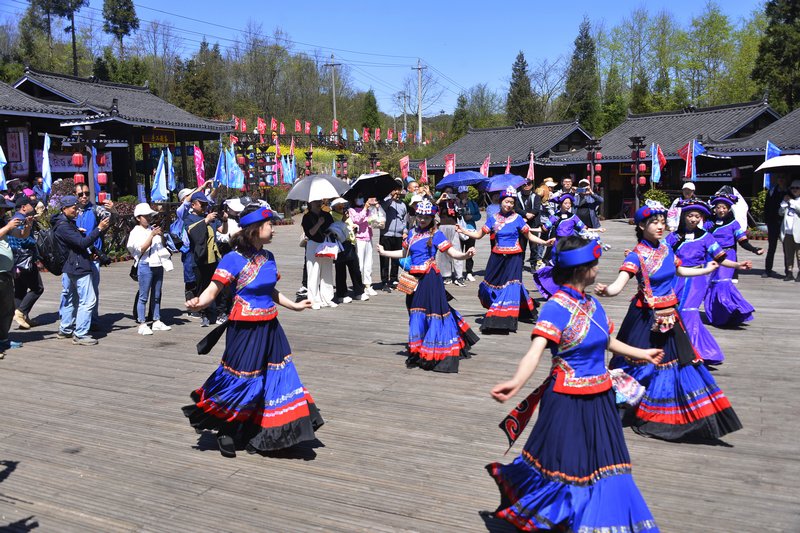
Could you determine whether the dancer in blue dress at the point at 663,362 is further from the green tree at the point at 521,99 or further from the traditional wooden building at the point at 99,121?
the green tree at the point at 521,99

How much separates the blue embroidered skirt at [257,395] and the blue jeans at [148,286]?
456cm

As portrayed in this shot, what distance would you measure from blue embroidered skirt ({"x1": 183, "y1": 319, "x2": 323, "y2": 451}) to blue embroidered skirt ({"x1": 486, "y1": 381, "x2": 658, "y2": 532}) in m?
1.86

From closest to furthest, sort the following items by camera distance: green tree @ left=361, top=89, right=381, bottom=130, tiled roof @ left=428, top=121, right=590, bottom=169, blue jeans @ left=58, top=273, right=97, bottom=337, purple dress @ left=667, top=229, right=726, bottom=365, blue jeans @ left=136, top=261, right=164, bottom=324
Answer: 1. purple dress @ left=667, top=229, right=726, bottom=365
2. blue jeans @ left=58, top=273, right=97, bottom=337
3. blue jeans @ left=136, top=261, right=164, bottom=324
4. tiled roof @ left=428, top=121, right=590, bottom=169
5. green tree @ left=361, top=89, right=381, bottom=130

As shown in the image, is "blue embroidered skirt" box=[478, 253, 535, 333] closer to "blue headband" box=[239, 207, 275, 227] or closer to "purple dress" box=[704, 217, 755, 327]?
"purple dress" box=[704, 217, 755, 327]

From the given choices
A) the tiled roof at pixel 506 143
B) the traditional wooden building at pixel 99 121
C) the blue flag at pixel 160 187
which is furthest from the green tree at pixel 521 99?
the blue flag at pixel 160 187

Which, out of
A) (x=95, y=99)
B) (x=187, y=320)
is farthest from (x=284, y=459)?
(x=95, y=99)

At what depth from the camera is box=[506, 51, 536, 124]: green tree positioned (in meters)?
53.7

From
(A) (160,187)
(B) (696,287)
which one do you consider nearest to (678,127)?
(A) (160,187)

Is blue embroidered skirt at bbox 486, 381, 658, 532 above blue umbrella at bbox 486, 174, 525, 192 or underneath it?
underneath

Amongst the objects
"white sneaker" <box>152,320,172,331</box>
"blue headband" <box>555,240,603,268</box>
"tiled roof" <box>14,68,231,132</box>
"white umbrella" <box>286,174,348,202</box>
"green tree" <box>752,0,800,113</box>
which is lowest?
"white sneaker" <box>152,320,172,331</box>

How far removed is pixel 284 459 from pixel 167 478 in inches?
32.7

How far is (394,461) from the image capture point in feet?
17.5

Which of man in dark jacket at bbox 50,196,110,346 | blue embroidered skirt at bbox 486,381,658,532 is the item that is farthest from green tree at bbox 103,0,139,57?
blue embroidered skirt at bbox 486,381,658,532

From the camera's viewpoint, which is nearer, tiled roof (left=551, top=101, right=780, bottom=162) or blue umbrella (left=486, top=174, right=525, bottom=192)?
blue umbrella (left=486, top=174, right=525, bottom=192)
